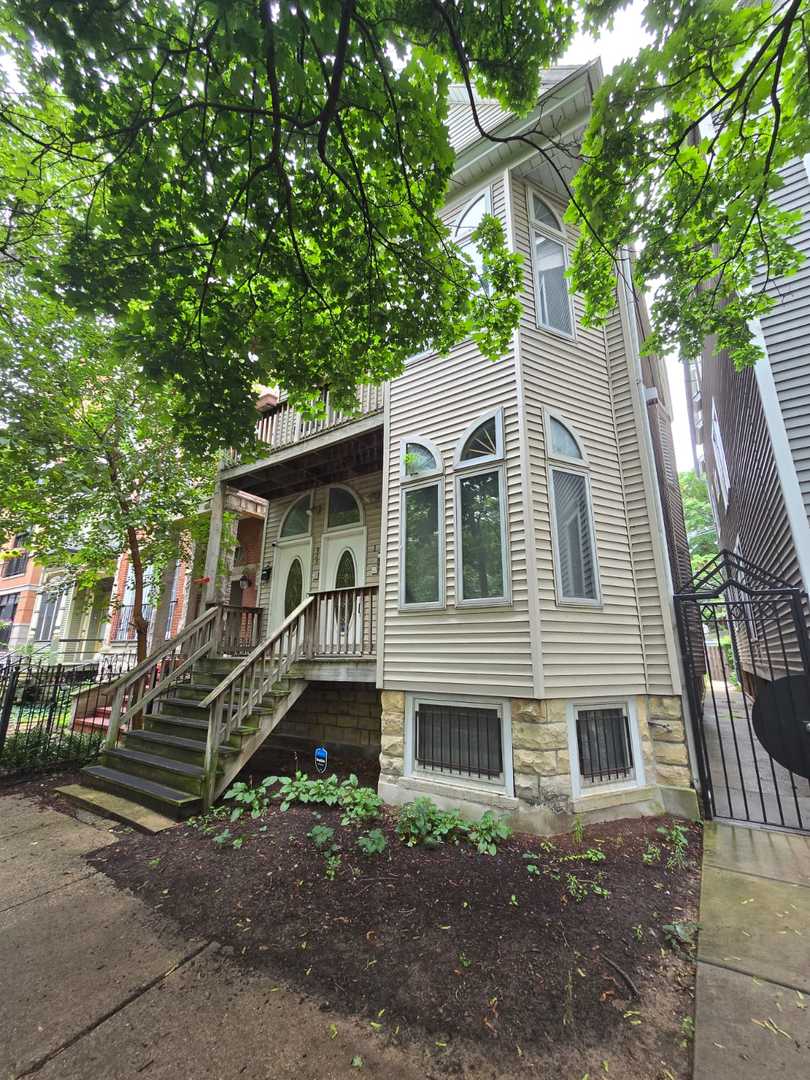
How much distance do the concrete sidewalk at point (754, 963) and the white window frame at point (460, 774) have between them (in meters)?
1.76

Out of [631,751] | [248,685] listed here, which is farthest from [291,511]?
[631,751]

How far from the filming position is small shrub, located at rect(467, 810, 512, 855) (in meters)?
4.04

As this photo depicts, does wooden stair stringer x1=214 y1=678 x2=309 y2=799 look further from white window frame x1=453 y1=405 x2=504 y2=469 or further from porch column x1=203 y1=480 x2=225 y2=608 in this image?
white window frame x1=453 y1=405 x2=504 y2=469

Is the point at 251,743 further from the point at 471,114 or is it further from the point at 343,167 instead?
the point at 471,114

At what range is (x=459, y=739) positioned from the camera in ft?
16.5

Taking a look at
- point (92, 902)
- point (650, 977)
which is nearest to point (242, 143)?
point (92, 902)

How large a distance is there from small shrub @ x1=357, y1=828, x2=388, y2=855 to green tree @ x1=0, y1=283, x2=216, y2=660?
5743mm

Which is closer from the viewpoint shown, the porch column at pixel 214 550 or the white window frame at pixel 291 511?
the porch column at pixel 214 550

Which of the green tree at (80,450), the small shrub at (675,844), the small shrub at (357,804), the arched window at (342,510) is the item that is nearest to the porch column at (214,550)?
the green tree at (80,450)

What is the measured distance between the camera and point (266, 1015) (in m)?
2.22

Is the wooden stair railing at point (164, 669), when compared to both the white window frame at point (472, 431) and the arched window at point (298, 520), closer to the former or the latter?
the arched window at point (298, 520)

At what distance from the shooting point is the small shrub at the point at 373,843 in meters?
3.88

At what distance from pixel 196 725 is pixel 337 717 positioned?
227 centimetres

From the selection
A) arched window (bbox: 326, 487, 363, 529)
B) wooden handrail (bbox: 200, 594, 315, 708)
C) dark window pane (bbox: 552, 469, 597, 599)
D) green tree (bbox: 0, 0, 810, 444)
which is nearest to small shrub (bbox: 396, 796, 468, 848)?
wooden handrail (bbox: 200, 594, 315, 708)
